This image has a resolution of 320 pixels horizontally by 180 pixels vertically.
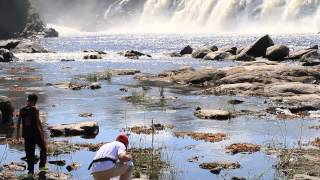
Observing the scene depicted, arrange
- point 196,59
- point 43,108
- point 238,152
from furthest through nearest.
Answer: point 196,59 < point 43,108 < point 238,152

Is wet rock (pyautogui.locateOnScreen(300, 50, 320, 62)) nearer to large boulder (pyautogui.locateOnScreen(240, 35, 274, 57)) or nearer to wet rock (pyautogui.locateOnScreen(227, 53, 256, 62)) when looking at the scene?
wet rock (pyautogui.locateOnScreen(227, 53, 256, 62))

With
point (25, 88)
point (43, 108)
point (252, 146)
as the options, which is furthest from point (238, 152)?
point (25, 88)

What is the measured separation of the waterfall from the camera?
12631cm

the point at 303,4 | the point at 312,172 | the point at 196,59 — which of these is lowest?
the point at 312,172

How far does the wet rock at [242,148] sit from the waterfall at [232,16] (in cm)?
10745

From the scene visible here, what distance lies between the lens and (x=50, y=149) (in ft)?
66.1

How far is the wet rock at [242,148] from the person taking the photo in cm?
2020

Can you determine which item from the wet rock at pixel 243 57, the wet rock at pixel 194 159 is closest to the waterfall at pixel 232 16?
the wet rock at pixel 243 57

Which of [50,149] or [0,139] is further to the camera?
[0,139]

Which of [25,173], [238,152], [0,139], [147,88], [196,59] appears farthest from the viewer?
[196,59]

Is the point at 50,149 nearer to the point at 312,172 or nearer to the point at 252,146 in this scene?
the point at 252,146

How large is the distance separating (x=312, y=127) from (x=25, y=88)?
73.3 feet

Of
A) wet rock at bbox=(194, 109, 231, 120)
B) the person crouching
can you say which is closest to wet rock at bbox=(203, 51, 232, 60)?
wet rock at bbox=(194, 109, 231, 120)

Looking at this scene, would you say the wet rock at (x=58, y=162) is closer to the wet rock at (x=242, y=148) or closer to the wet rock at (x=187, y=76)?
the wet rock at (x=242, y=148)
